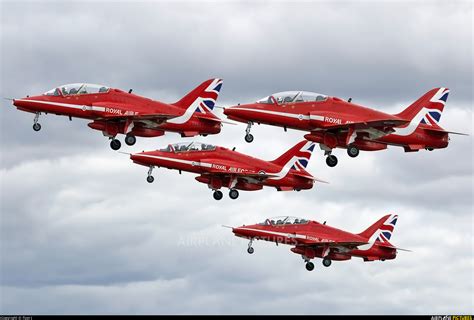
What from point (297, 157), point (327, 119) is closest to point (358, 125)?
point (327, 119)

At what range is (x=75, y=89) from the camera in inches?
3861

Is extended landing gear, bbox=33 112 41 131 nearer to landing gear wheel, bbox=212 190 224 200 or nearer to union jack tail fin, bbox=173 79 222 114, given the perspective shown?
union jack tail fin, bbox=173 79 222 114

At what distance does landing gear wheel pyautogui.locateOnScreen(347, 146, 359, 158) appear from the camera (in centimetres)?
9432

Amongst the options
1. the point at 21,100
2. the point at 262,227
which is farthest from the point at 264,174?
the point at 21,100

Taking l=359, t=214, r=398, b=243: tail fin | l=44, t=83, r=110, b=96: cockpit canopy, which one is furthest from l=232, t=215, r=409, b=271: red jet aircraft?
l=44, t=83, r=110, b=96: cockpit canopy

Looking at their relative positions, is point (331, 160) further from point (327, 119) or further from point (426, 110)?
point (426, 110)

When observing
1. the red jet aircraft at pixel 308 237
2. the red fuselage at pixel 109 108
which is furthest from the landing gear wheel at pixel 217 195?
the red jet aircraft at pixel 308 237

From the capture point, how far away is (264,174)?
110562mm

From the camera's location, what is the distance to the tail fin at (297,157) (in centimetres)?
11644

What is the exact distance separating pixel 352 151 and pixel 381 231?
37.9 m

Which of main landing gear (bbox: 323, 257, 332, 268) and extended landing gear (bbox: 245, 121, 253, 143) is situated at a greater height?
main landing gear (bbox: 323, 257, 332, 268)

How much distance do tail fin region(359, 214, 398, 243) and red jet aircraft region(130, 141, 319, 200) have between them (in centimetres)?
1802

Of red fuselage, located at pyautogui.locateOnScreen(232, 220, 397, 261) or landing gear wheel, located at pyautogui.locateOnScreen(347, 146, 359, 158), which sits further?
red fuselage, located at pyautogui.locateOnScreen(232, 220, 397, 261)

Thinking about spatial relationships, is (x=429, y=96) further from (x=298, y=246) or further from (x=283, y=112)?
(x=298, y=246)
